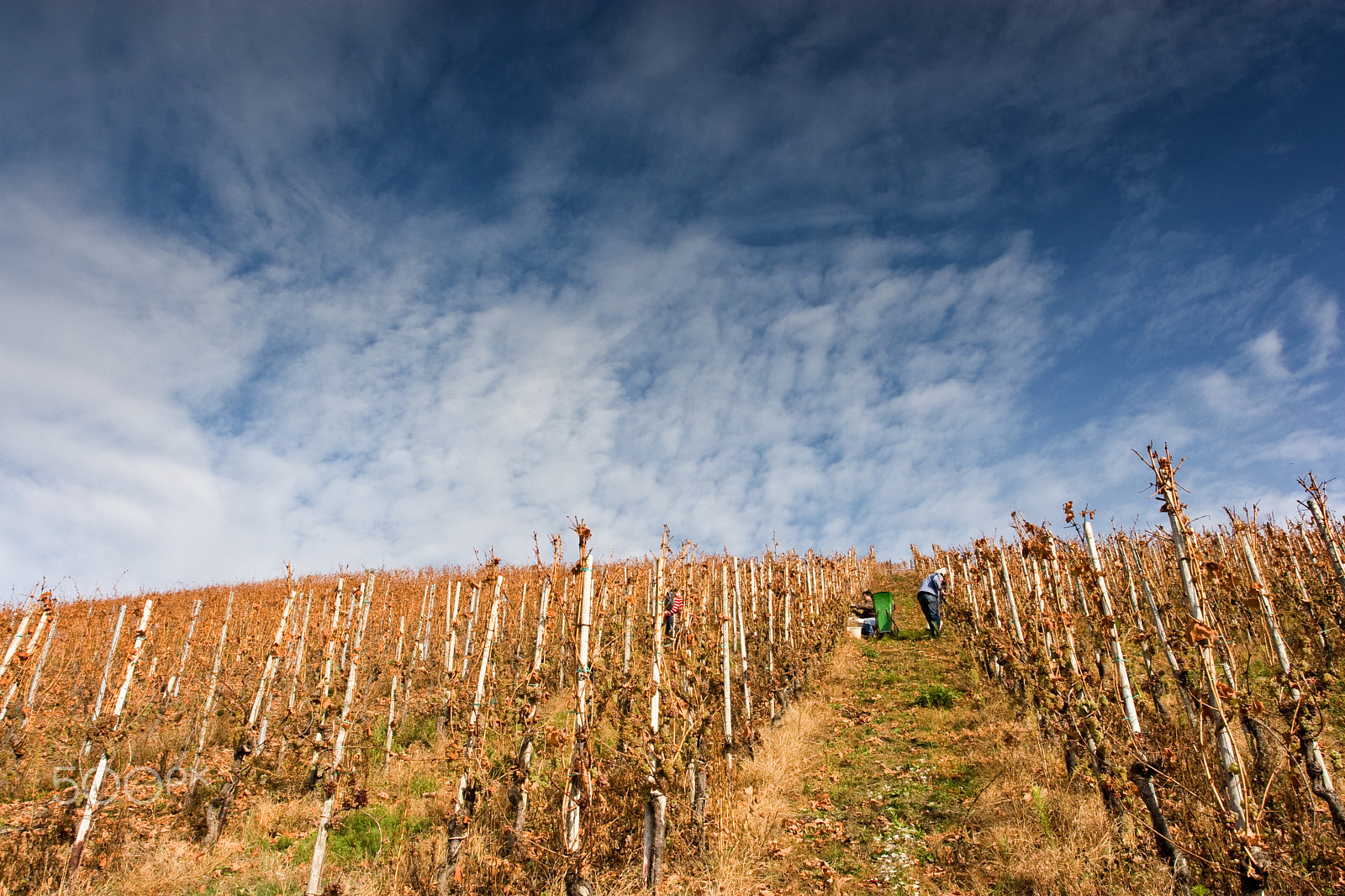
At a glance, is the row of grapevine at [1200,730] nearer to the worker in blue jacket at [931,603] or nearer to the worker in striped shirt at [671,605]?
the worker in striped shirt at [671,605]

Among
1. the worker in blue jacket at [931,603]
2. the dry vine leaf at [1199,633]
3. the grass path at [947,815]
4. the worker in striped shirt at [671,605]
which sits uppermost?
the worker in blue jacket at [931,603]

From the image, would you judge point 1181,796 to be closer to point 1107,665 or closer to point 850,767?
point 1107,665

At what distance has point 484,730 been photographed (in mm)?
6000

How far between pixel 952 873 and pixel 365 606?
774 cm

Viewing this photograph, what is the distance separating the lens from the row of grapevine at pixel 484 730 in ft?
18.0

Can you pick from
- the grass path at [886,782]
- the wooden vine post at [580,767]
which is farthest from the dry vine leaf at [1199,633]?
the wooden vine post at [580,767]

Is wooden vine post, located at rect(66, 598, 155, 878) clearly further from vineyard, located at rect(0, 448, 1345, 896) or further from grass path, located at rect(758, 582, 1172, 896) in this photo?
grass path, located at rect(758, 582, 1172, 896)

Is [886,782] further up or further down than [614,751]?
further down

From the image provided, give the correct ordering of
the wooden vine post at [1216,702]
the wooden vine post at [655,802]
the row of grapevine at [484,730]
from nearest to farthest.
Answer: the wooden vine post at [1216,702], the wooden vine post at [655,802], the row of grapevine at [484,730]

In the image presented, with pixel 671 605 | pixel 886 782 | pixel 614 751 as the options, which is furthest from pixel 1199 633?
pixel 671 605

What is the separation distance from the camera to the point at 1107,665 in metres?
6.42

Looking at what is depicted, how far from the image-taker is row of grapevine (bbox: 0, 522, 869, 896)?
18.0 ft

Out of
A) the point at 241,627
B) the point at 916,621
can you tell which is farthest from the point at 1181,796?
the point at 241,627

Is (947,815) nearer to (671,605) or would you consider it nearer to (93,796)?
(671,605)
